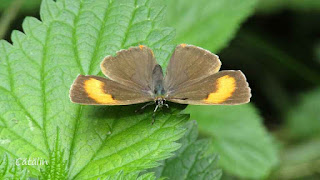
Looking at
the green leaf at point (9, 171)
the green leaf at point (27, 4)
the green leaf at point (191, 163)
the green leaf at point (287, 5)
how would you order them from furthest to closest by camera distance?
the green leaf at point (287, 5) < the green leaf at point (27, 4) < the green leaf at point (191, 163) < the green leaf at point (9, 171)

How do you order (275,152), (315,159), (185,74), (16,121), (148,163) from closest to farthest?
(148,163) < (16,121) < (185,74) < (275,152) < (315,159)

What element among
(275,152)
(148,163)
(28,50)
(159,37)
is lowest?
(275,152)

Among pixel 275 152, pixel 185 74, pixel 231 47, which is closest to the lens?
pixel 185 74

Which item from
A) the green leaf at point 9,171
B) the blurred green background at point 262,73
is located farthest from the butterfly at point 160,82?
the blurred green background at point 262,73

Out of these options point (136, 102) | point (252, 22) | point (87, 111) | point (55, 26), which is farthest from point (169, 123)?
point (252, 22)

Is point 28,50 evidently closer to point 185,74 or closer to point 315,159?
point 185,74

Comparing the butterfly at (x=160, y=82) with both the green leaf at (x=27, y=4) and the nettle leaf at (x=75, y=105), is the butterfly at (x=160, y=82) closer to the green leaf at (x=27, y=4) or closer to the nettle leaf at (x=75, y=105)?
the nettle leaf at (x=75, y=105)
